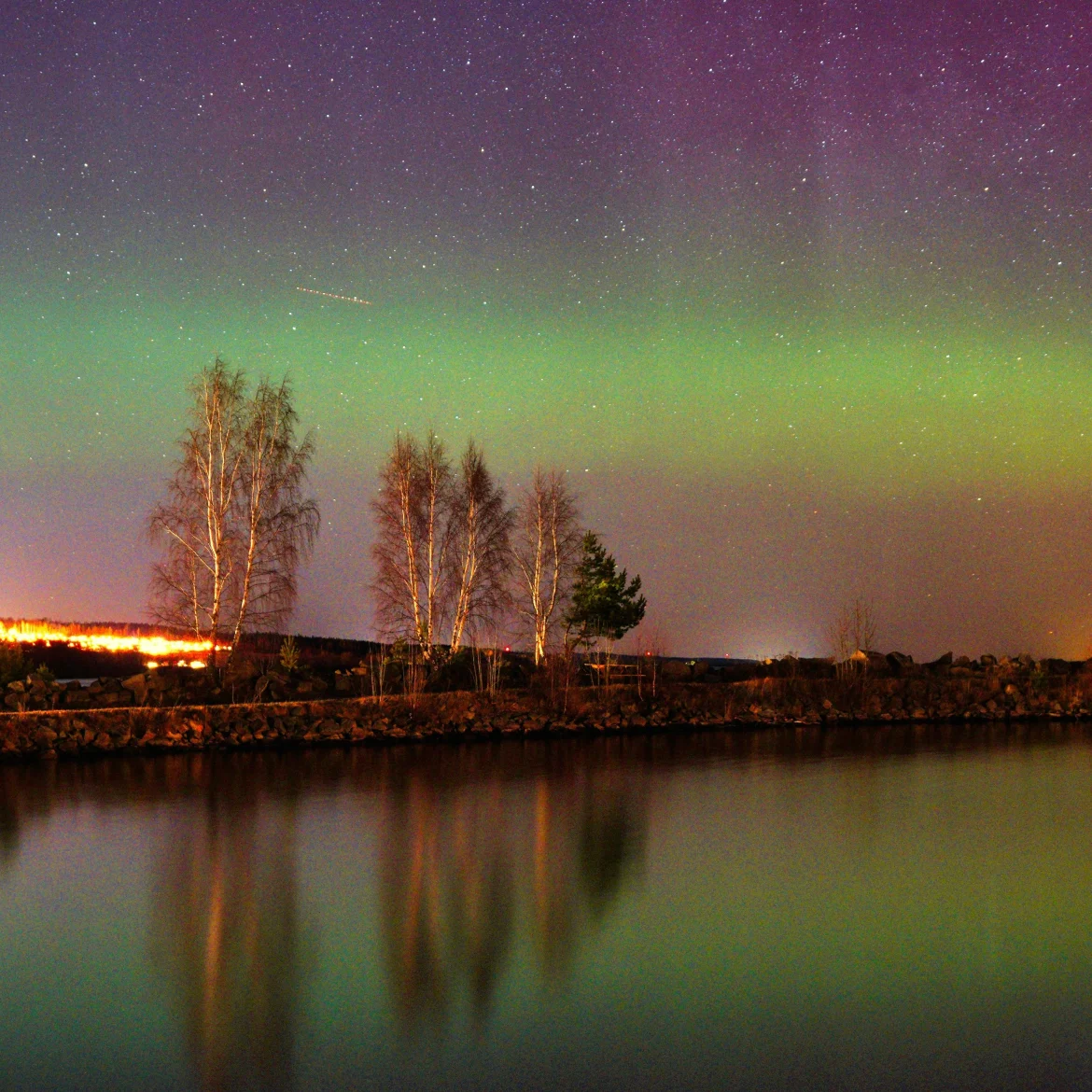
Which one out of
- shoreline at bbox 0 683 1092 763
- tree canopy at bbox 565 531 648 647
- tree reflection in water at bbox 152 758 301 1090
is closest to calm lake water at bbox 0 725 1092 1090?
tree reflection in water at bbox 152 758 301 1090

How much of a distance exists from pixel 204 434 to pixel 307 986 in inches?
827

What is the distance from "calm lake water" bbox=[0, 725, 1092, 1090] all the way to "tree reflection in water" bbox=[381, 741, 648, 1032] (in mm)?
45

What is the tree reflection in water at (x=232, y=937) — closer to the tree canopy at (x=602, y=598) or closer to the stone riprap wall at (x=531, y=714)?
the stone riprap wall at (x=531, y=714)

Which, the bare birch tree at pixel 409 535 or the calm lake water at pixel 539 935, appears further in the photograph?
A: the bare birch tree at pixel 409 535

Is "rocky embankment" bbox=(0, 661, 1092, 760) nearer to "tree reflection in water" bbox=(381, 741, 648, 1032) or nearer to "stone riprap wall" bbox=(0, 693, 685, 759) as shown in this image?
"stone riprap wall" bbox=(0, 693, 685, 759)

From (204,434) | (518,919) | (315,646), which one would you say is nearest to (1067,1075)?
(518,919)

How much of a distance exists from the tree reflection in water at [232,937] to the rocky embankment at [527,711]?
6093 mm

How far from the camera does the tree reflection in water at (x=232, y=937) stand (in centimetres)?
609

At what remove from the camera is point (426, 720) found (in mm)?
23453

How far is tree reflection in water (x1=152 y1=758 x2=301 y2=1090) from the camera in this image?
20.0 feet

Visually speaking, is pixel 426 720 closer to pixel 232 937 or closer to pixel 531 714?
pixel 531 714

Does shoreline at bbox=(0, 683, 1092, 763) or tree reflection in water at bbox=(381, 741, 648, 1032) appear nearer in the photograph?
tree reflection in water at bbox=(381, 741, 648, 1032)

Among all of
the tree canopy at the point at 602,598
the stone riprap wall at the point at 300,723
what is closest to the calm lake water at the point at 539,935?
the stone riprap wall at the point at 300,723

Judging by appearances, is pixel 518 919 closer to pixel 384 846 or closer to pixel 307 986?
pixel 307 986
